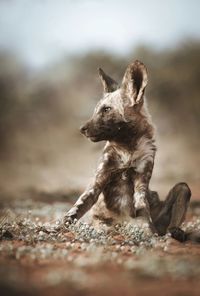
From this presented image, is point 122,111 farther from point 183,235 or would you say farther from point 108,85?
point 183,235

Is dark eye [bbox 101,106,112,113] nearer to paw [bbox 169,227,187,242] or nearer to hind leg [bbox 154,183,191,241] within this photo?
hind leg [bbox 154,183,191,241]

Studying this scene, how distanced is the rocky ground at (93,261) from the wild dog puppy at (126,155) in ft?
1.14

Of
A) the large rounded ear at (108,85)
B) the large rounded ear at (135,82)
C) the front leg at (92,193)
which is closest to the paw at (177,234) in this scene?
the front leg at (92,193)

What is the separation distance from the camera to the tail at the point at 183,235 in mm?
5535

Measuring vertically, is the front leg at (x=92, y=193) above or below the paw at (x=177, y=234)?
above

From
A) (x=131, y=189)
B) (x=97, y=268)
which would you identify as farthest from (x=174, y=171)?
(x=97, y=268)

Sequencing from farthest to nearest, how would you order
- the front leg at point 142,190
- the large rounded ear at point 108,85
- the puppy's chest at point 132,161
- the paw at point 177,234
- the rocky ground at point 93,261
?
1. the large rounded ear at point 108,85
2. the puppy's chest at point 132,161
3. the front leg at point 142,190
4. the paw at point 177,234
5. the rocky ground at point 93,261

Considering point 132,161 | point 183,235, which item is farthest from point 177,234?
point 132,161

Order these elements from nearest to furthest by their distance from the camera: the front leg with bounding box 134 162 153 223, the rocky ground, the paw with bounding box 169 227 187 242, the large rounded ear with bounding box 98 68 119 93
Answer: the rocky ground < the paw with bounding box 169 227 187 242 < the front leg with bounding box 134 162 153 223 < the large rounded ear with bounding box 98 68 119 93

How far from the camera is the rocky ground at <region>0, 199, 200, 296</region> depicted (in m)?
3.89

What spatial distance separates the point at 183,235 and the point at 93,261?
4.58 feet

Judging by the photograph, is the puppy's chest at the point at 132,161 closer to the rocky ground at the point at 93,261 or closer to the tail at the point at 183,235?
the rocky ground at the point at 93,261

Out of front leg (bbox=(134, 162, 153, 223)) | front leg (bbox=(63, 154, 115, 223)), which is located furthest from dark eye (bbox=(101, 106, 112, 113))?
front leg (bbox=(134, 162, 153, 223))

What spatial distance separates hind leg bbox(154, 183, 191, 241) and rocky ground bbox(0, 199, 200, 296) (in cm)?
50
